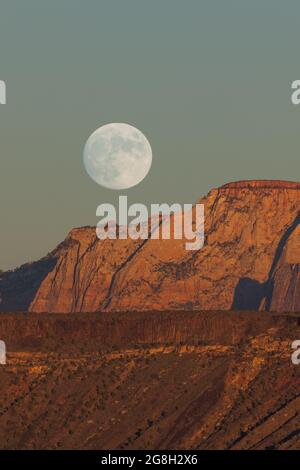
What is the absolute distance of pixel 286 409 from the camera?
11375cm

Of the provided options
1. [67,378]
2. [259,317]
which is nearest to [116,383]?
[67,378]

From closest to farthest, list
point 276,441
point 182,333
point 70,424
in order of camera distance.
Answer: point 276,441 < point 70,424 < point 182,333
